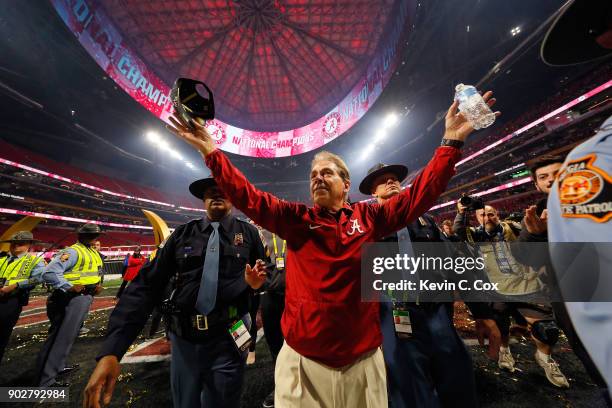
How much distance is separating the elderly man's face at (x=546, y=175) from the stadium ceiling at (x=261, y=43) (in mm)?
9448

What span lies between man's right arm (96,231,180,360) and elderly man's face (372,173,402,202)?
2.32 metres

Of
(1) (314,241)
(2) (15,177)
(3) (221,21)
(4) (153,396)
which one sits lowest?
(4) (153,396)

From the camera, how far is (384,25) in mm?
12016

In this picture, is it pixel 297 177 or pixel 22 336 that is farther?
pixel 297 177

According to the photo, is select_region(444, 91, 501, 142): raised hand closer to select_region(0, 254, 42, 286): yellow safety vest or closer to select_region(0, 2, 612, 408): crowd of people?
select_region(0, 2, 612, 408): crowd of people

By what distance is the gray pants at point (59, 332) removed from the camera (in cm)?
317

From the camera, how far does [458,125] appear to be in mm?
1483

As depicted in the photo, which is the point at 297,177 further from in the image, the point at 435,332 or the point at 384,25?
the point at 435,332

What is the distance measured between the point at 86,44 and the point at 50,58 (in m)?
6.54

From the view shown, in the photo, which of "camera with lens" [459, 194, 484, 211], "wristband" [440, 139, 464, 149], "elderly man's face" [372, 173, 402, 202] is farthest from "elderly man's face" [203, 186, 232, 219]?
"camera with lens" [459, 194, 484, 211]

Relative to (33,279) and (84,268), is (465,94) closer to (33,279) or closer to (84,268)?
(84,268)

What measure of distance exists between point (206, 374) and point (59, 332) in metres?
3.55

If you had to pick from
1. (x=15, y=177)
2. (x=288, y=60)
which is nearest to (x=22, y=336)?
(x=288, y=60)

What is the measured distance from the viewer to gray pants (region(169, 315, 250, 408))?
67.1 inches
